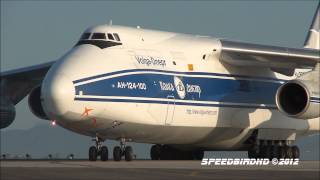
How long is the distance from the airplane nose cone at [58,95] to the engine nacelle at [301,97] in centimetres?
690

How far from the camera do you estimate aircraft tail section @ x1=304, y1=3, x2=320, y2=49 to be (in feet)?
120

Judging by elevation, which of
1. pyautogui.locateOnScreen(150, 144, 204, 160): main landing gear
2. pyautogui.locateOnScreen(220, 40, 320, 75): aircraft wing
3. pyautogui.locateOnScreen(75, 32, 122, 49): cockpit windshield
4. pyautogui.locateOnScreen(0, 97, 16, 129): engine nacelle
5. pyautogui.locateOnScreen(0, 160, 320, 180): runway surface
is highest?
pyautogui.locateOnScreen(75, 32, 122, 49): cockpit windshield

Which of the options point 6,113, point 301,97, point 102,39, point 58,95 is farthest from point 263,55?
point 6,113

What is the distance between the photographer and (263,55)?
103 feet

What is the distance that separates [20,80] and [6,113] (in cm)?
331

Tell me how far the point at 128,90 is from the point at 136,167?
448cm

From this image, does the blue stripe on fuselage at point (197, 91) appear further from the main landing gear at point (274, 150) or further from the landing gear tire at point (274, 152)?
the landing gear tire at point (274, 152)

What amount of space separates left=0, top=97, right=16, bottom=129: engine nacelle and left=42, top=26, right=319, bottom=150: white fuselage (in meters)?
4.75

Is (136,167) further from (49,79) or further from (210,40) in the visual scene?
(210,40)

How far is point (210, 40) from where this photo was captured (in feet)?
104

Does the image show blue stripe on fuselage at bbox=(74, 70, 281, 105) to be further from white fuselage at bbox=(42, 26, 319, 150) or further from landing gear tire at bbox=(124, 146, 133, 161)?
landing gear tire at bbox=(124, 146, 133, 161)

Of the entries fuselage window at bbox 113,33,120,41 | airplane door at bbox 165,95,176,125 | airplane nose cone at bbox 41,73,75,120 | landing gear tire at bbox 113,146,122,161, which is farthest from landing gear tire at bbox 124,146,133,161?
fuselage window at bbox 113,33,120,41

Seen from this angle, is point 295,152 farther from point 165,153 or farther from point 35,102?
point 35,102

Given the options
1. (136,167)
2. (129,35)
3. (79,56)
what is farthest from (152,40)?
(136,167)
